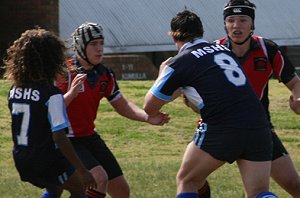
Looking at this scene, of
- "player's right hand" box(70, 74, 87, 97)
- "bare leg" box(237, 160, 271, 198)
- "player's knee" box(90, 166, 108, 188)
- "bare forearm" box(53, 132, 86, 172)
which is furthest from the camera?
"player's knee" box(90, 166, 108, 188)

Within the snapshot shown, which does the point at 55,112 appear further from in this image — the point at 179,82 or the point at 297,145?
the point at 297,145

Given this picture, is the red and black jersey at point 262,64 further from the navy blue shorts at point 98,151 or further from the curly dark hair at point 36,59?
the curly dark hair at point 36,59

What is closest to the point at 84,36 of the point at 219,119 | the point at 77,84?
the point at 77,84

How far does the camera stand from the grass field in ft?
33.4

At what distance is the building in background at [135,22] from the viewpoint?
26578 millimetres

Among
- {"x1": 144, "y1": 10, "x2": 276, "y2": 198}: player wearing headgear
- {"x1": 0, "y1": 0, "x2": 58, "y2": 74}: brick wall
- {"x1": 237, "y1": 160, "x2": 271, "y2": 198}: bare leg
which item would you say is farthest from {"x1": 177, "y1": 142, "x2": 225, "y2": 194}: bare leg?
{"x1": 0, "y1": 0, "x2": 58, "y2": 74}: brick wall

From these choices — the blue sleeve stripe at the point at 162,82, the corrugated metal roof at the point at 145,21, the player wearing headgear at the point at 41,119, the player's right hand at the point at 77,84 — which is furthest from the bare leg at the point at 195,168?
the corrugated metal roof at the point at 145,21

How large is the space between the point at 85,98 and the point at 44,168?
3.90ft

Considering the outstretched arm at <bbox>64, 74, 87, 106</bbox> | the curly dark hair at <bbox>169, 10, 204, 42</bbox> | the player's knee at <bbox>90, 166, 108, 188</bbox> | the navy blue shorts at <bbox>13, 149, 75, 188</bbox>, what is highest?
the curly dark hair at <bbox>169, 10, 204, 42</bbox>

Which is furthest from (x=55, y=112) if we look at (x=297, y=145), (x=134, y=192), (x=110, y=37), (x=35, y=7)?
(x=110, y=37)

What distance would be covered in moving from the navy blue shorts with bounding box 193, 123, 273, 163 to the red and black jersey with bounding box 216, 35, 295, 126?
0.99 m

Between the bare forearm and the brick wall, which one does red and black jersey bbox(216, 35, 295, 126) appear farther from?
the brick wall

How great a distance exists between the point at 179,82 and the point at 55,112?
37.2 inches

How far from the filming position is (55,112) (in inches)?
266
